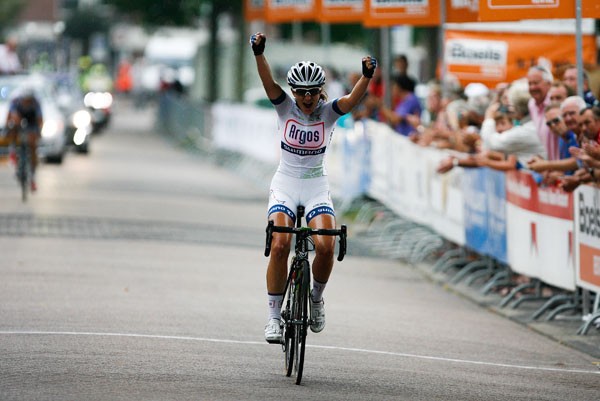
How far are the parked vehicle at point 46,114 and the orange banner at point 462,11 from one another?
15495 mm

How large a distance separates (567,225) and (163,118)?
4389 centimetres

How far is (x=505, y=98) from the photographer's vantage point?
53.9ft

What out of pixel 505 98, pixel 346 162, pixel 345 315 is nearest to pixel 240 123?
pixel 346 162

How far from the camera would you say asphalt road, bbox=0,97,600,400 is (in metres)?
9.78

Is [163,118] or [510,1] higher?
[510,1]

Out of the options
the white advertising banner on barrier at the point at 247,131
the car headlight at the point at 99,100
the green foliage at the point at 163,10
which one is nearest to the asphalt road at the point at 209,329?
the white advertising banner on barrier at the point at 247,131

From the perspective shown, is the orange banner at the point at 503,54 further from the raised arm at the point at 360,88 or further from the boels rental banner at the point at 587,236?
the raised arm at the point at 360,88

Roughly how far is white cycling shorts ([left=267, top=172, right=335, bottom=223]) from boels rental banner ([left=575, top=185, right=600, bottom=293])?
3120 millimetres

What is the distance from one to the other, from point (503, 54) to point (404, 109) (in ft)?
7.20

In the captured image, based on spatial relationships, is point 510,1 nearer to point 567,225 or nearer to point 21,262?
point 567,225

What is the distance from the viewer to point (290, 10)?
90.9 feet

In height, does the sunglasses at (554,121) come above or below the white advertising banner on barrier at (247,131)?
above

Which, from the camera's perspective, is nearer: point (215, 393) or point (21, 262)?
point (215, 393)

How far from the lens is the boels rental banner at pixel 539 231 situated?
13805 millimetres
